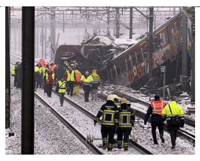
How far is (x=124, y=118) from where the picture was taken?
10.8 metres

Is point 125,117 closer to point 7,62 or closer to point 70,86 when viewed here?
point 7,62

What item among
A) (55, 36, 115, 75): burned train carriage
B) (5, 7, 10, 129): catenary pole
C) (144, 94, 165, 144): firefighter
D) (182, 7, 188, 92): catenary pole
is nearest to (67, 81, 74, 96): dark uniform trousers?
(55, 36, 115, 75): burned train carriage

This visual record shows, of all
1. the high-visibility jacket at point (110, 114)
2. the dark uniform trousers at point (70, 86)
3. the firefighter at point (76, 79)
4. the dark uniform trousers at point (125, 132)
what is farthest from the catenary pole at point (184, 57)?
the high-visibility jacket at point (110, 114)

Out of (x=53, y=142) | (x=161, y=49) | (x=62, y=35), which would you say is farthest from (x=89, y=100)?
(x=62, y=35)

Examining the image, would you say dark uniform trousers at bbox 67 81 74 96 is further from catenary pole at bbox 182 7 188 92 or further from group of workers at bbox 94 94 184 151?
group of workers at bbox 94 94 184 151

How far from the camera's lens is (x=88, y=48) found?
28.5 metres

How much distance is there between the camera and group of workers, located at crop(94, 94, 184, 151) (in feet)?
35.5

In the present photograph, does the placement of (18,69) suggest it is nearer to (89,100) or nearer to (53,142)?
(89,100)

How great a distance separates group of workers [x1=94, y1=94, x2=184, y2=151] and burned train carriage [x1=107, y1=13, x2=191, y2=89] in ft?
34.6

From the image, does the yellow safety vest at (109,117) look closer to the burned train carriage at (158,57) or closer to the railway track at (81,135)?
the railway track at (81,135)

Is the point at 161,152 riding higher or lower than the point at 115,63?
lower
